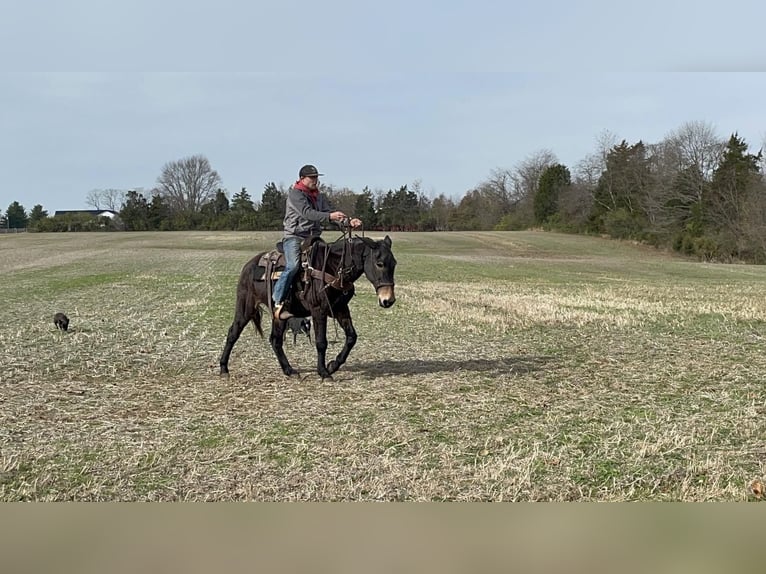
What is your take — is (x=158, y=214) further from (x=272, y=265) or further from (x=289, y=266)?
(x=289, y=266)

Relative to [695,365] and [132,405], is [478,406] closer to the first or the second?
[132,405]

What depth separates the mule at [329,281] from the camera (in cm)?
764

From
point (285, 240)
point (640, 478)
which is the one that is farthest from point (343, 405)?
point (640, 478)

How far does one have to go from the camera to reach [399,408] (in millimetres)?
6957

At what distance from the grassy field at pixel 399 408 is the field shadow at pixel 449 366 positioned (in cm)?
5

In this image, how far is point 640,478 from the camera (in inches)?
185

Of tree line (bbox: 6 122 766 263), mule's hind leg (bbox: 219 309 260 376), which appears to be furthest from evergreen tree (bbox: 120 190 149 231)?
mule's hind leg (bbox: 219 309 260 376)

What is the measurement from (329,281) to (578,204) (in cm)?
7863

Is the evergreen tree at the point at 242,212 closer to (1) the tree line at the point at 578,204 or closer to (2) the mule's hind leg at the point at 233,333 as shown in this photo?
(1) the tree line at the point at 578,204

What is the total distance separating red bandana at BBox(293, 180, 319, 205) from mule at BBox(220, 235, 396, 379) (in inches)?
20.1

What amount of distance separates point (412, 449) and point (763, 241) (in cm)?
5448

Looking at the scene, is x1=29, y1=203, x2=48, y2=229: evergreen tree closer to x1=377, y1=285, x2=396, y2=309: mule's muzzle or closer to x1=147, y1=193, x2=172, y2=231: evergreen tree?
x1=147, y1=193, x2=172, y2=231: evergreen tree

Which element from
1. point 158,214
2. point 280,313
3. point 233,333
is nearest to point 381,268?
point 280,313

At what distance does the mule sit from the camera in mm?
7637
